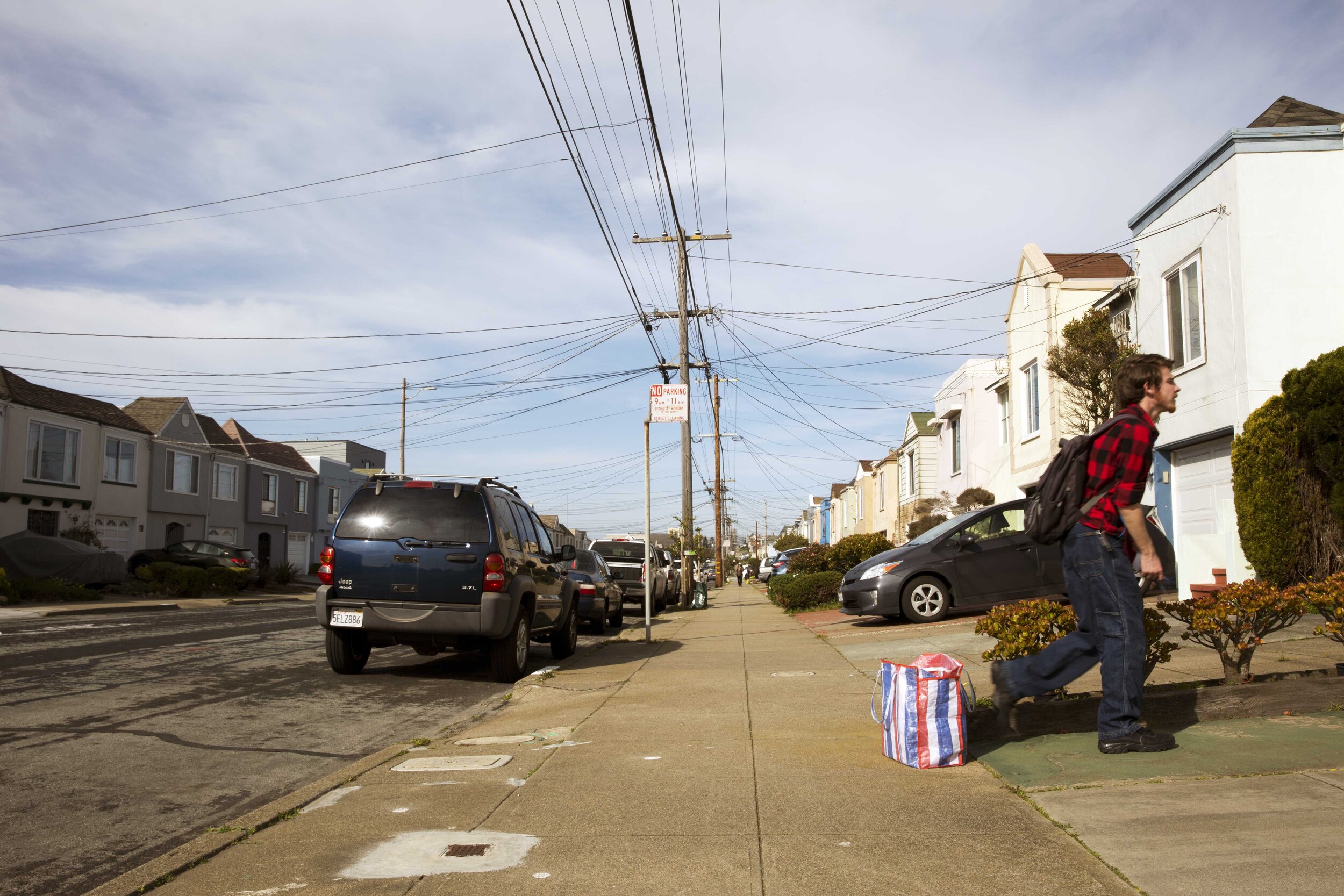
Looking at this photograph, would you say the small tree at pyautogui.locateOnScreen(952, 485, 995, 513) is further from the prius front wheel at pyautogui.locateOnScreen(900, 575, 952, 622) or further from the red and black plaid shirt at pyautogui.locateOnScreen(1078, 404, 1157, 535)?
the red and black plaid shirt at pyautogui.locateOnScreen(1078, 404, 1157, 535)

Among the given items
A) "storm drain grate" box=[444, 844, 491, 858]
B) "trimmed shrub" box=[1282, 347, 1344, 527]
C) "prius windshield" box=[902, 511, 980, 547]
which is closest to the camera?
"storm drain grate" box=[444, 844, 491, 858]

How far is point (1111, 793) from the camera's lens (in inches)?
169

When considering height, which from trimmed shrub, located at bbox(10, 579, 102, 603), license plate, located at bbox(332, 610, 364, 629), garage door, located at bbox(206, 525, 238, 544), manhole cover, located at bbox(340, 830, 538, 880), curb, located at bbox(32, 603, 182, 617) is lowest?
curb, located at bbox(32, 603, 182, 617)

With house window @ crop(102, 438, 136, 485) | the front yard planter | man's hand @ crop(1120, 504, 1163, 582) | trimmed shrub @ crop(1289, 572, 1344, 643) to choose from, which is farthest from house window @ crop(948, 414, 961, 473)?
house window @ crop(102, 438, 136, 485)

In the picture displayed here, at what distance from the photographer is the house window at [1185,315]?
14.0 metres

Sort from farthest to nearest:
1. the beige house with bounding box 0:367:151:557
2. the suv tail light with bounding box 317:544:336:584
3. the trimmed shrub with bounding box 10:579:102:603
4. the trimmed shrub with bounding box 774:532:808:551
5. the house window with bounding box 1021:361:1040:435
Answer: the trimmed shrub with bounding box 774:532:808:551 → the beige house with bounding box 0:367:151:557 → the trimmed shrub with bounding box 10:579:102:603 → the house window with bounding box 1021:361:1040:435 → the suv tail light with bounding box 317:544:336:584

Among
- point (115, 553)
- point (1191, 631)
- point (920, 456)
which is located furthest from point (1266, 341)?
point (115, 553)

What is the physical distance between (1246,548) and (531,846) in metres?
10.8

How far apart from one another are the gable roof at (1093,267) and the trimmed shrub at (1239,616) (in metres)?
17.7

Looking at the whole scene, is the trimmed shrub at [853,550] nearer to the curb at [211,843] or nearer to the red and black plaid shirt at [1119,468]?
the red and black plaid shirt at [1119,468]

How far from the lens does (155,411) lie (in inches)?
1545

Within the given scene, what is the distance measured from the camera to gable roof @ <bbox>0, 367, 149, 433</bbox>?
99.9ft

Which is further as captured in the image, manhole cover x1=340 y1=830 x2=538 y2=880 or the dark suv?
the dark suv

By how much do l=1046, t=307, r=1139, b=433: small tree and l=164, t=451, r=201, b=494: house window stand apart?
1314 inches
